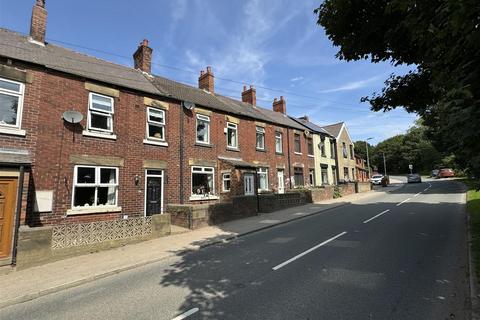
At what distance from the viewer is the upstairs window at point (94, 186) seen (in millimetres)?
12133

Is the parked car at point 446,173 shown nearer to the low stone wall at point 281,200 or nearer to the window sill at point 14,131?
the low stone wall at point 281,200

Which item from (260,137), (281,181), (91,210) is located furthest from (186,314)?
(281,181)

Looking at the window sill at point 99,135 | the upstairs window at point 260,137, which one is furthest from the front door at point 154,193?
the upstairs window at point 260,137

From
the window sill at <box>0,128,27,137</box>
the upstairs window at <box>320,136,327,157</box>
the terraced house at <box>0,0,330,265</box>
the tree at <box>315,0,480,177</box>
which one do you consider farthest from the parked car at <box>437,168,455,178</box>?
the window sill at <box>0,128,27,137</box>

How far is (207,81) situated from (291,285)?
19608 mm

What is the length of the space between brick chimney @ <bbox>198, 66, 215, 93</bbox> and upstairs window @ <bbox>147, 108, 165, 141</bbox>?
7905 mm

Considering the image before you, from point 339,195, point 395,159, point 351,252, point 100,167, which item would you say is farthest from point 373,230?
point 395,159

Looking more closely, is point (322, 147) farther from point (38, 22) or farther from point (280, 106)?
point (38, 22)

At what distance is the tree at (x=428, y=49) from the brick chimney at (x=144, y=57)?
1322 cm

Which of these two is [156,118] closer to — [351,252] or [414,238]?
[351,252]

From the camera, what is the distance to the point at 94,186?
1244 cm

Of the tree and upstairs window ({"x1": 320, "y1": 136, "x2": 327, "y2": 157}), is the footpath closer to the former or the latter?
the tree

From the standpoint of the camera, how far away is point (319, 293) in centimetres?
524

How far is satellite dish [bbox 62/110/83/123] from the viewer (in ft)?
38.9
